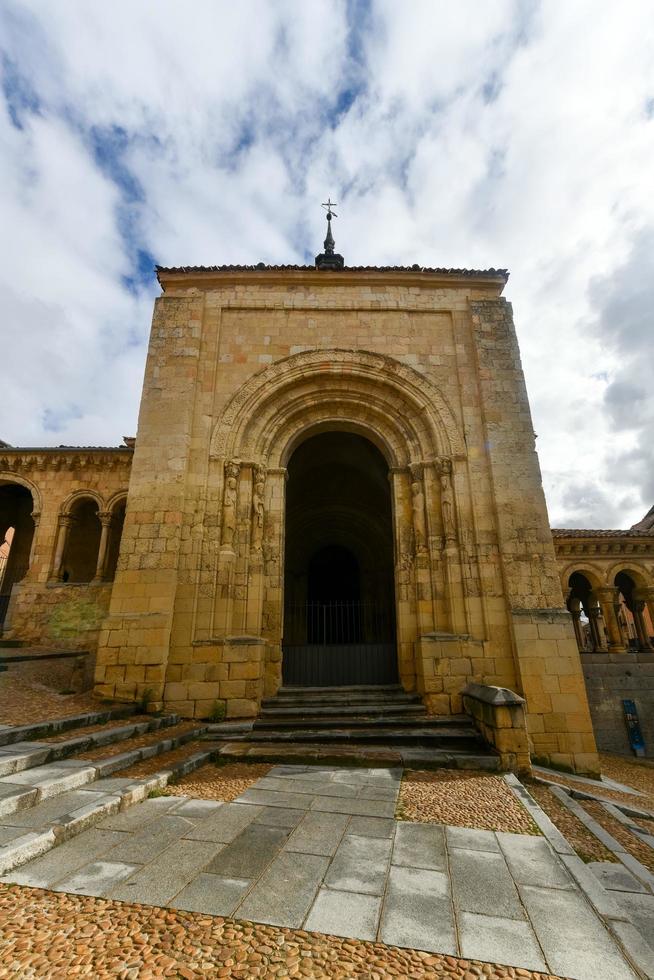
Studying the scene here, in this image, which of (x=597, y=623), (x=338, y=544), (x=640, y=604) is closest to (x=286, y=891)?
(x=338, y=544)

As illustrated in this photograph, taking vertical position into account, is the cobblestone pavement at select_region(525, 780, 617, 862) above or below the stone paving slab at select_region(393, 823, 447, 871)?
below

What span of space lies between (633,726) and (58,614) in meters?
15.9

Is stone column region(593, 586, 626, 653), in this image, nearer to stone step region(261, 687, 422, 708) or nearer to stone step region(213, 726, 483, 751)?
stone step region(261, 687, 422, 708)

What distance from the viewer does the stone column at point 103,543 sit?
11.4 meters

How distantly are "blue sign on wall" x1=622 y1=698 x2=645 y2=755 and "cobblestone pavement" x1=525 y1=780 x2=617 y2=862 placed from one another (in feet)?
31.9

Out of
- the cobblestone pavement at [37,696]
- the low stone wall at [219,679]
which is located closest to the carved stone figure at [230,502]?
the low stone wall at [219,679]

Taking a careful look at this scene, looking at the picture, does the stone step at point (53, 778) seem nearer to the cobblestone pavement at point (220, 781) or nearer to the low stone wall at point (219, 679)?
the cobblestone pavement at point (220, 781)

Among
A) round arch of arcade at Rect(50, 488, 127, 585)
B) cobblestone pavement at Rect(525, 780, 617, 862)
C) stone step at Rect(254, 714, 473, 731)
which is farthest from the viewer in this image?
round arch of arcade at Rect(50, 488, 127, 585)

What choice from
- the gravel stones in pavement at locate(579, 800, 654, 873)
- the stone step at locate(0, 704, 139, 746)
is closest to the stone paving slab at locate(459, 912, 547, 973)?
the gravel stones in pavement at locate(579, 800, 654, 873)

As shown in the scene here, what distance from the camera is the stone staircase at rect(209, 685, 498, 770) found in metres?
5.78

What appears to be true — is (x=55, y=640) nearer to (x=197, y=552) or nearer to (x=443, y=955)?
(x=197, y=552)

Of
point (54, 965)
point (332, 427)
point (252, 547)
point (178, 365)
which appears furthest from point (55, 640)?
point (54, 965)

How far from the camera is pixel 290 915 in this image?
2.30m

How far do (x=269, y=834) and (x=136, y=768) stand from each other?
7.05 feet
